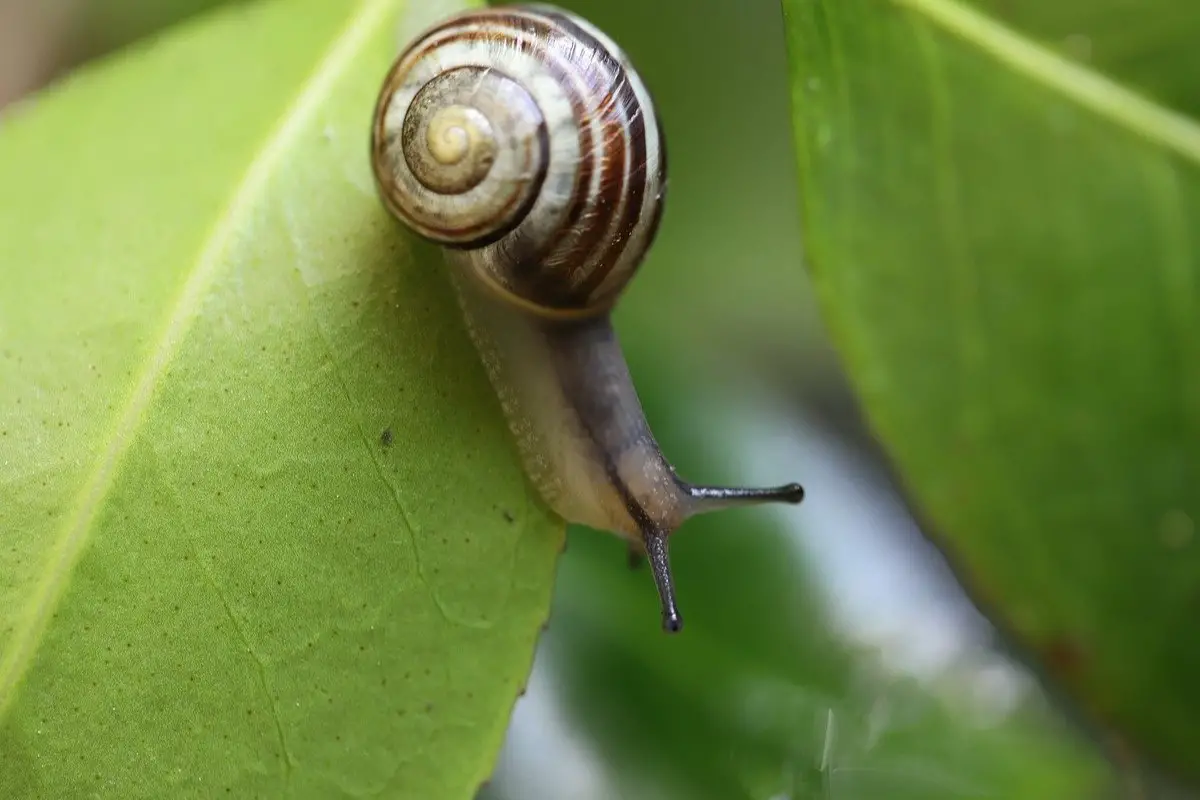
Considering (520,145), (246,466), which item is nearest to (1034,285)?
(520,145)

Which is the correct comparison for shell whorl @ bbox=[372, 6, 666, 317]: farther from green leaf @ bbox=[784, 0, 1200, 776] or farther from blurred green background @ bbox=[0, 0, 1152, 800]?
blurred green background @ bbox=[0, 0, 1152, 800]

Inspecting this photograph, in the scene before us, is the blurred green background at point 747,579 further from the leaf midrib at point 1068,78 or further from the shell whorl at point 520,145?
the leaf midrib at point 1068,78

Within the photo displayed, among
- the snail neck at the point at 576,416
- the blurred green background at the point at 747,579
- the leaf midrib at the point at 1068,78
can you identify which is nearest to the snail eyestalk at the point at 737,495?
the snail neck at the point at 576,416

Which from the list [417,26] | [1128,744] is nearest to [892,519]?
[1128,744]

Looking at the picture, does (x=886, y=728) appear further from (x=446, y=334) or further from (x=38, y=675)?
(x=38, y=675)

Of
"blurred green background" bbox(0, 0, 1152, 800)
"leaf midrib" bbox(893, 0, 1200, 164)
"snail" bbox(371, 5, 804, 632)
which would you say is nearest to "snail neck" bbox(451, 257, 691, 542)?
"snail" bbox(371, 5, 804, 632)

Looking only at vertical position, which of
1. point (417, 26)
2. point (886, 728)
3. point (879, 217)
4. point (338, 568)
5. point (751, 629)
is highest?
point (417, 26)

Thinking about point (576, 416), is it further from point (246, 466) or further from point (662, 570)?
point (246, 466)
